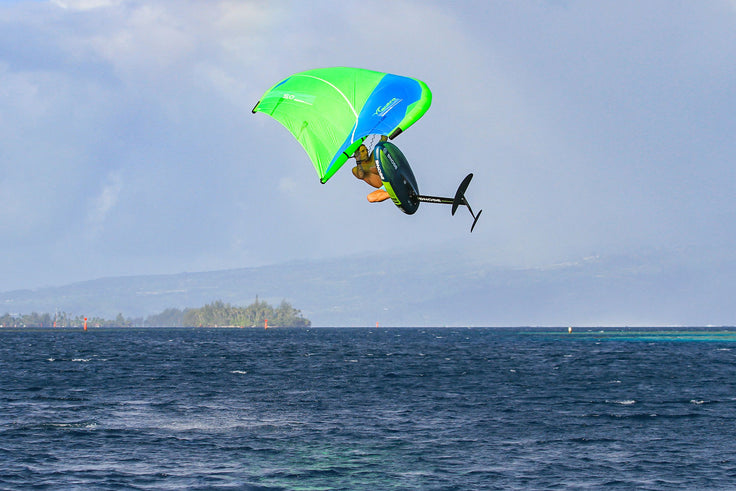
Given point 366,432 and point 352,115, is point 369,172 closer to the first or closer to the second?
point 352,115

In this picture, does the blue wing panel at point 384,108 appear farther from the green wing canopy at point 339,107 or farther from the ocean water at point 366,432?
the ocean water at point 366,432

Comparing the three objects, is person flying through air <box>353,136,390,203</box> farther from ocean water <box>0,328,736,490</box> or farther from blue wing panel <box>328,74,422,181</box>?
ocean water <box>0,328,736,490</box>

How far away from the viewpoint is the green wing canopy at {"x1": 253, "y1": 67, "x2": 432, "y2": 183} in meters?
20.4

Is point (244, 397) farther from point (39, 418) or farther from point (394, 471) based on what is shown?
point (394, 471)

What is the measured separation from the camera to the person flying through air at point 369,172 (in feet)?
67.9

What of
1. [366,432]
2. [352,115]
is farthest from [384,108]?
[366,432]

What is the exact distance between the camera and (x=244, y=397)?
72062 mm

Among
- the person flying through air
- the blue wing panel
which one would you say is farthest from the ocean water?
the blue wing panel

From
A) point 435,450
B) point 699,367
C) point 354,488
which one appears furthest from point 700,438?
point 699,367

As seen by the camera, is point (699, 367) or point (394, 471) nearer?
point (394, 471)

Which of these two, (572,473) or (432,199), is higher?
(432,199)

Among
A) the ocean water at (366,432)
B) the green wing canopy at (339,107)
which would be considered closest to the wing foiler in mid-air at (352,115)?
the green wing canopy at (339,107)

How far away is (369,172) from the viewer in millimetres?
21062

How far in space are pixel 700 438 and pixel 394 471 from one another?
2229 cm
